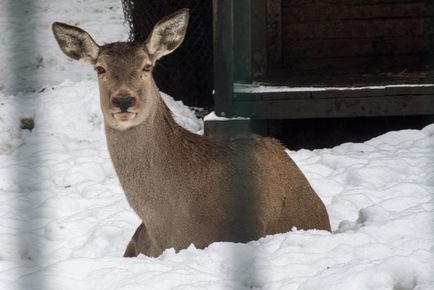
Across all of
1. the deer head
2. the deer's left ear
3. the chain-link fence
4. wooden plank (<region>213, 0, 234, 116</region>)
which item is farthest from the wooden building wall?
the deer head

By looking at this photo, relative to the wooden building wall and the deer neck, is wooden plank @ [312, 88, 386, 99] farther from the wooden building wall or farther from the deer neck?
the deer neck

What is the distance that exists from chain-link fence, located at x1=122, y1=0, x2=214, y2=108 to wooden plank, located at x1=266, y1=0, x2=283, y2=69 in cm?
69

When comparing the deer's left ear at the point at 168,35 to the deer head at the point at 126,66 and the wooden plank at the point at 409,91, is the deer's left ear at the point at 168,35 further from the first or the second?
the wooden plank at the point at 409,91

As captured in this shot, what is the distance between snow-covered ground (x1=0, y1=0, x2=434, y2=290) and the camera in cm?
478

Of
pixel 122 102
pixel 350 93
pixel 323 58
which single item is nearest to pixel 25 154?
pixel 350 93

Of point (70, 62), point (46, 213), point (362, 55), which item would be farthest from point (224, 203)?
point (70, 62)

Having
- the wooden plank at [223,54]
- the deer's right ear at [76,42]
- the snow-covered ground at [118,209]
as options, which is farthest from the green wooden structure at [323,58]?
the deer's right ear at [76,42]

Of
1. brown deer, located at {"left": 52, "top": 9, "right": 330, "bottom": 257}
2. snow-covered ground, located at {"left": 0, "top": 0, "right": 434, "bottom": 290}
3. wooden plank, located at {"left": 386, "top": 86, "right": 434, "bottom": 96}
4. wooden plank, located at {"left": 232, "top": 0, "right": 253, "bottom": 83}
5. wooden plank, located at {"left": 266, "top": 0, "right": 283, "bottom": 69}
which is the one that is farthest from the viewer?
wooden plank, located at {"left": 266, "top": 0, "right": 283, "bottom": 69}

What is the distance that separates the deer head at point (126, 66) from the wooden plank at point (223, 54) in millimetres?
2167

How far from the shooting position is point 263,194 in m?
6.04

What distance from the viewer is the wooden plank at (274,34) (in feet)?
32.2

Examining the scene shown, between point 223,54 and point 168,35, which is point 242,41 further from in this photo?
point 168,35

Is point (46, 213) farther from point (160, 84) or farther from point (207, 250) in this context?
point (160, 84)

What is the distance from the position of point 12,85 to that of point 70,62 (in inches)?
35.8
